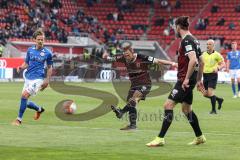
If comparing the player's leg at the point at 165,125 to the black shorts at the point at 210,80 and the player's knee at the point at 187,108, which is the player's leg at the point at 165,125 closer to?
the player's knee at the point at 187,108

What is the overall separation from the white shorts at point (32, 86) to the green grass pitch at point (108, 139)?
821mm

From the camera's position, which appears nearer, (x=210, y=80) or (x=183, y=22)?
(x=183, y=22)

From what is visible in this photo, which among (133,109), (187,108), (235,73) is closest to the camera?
(187,108)

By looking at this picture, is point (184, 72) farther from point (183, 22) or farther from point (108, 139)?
point (108, 139)

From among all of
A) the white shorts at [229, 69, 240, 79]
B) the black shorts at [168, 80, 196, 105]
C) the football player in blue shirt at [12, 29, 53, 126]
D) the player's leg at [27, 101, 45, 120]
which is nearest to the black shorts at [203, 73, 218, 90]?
the player's leg at [27, 101, 45, 120]

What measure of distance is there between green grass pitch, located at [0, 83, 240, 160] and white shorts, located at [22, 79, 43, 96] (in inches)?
32.3

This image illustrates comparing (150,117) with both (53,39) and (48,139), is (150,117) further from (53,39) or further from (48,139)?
(53,39)

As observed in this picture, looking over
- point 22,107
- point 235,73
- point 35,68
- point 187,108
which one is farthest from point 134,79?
point 235,73

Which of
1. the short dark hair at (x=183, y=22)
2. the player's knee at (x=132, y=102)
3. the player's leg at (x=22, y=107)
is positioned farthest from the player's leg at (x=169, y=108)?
the player's leg at (x=22, y=107)

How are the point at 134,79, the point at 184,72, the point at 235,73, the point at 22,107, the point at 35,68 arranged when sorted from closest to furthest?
1. the point at 184,72
2. the point at 134,79
3. the point at 22,107
4. the point at 35,68
5. the point at 235,73

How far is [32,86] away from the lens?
17.8 m

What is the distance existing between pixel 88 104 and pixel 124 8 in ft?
127

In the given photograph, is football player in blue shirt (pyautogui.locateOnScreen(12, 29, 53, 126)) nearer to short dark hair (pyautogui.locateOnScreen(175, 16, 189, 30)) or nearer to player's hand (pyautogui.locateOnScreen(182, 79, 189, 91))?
short dark hair (pyautogui.locateOnScreen(175, 16, 189, 30))

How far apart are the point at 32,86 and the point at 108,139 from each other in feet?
14.1
